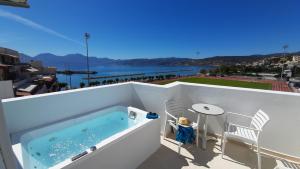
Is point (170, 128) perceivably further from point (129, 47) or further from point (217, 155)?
point (129, 47)

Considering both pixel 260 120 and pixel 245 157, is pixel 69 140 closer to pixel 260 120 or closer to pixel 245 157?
pixel 245 157

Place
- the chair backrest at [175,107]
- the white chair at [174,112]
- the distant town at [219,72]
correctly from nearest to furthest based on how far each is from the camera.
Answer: the white chair at [174,112], the chair backrest at [175,107], the distant town at [219,72]

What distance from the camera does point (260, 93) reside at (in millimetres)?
2715

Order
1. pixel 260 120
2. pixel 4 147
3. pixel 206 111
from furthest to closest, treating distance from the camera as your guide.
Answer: pixel 206 111, pixel 260 120, pixel 4 147

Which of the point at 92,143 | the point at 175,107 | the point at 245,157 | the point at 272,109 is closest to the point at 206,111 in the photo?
the point at 175,107

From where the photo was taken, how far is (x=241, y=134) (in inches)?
93.9

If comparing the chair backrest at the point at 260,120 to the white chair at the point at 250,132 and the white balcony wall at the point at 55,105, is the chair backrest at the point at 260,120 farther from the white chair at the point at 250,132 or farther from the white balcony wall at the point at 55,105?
the white balcony wall at the point at 55,105

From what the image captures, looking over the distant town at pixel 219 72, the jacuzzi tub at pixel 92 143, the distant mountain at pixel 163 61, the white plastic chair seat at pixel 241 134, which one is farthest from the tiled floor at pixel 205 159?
the distant mountain at pixel 163 61

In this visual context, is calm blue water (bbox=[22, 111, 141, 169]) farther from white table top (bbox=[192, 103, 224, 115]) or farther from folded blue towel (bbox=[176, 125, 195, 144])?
white table top (bbox=[192, 103, 224, 115])

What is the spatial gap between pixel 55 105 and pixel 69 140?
2.44ft

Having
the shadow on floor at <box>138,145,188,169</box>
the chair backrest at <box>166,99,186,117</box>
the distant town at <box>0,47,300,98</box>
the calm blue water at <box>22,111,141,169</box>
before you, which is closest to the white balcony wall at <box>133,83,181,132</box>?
the chair backrest at <box>166,99,186,117</box>

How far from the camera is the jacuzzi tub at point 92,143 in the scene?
1810 mm

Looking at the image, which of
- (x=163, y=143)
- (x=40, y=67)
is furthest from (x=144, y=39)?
(x=163, y=143)

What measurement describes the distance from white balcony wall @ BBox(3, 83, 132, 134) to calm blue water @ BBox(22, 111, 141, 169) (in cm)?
28
